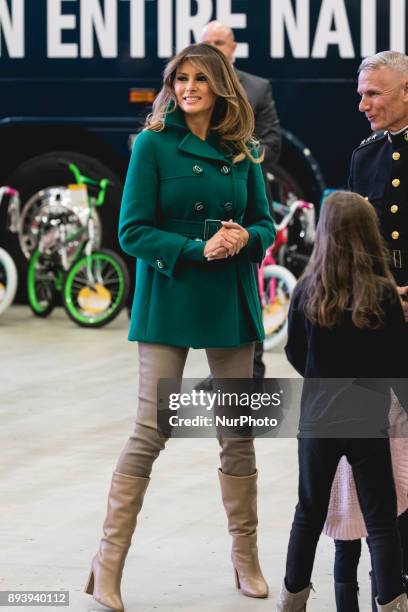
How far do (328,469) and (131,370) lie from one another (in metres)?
5.81

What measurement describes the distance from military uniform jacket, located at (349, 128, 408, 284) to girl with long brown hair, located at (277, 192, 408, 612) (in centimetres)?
44

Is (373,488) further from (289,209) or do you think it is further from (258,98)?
(289,209)

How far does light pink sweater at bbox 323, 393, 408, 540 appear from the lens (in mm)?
4672

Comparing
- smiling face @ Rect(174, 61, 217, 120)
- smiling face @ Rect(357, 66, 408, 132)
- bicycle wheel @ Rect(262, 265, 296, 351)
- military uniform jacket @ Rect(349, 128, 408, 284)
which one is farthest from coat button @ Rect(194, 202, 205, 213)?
bicycle wheel @ Rect(262, 265, 296, 351)

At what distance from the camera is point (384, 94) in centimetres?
495

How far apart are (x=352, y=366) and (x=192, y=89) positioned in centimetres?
123

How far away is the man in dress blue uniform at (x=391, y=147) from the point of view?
4949mm

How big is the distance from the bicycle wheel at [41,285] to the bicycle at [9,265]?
6.4 inches

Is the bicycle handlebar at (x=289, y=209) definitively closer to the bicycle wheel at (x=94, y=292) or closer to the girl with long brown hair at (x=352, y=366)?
the bicycle wheel at (x=94, y=292)

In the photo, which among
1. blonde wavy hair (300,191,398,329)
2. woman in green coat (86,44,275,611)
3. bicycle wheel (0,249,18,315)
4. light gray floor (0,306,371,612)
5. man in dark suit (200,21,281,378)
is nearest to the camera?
blonde wavy hair (300,191,398,329)

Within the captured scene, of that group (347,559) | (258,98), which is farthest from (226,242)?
(258,98)

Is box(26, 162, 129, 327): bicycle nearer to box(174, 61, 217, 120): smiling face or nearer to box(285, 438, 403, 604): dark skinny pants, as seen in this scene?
box(174, 61, 217, 120): smiling face

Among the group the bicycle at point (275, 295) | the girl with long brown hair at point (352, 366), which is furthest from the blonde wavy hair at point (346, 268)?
the bicycle at point (275, 295)

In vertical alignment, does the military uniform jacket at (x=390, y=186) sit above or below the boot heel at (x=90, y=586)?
above
